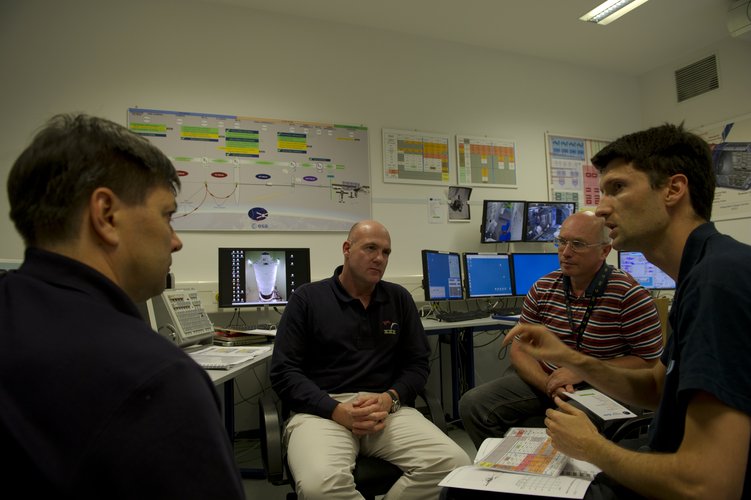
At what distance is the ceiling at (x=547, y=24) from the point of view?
3.53 m

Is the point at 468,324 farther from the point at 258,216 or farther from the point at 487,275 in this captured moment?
the point at 258,216

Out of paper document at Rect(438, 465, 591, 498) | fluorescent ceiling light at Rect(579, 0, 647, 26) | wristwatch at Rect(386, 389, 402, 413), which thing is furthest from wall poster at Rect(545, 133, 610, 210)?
paper document at Rect(438, 465, 591, 498)

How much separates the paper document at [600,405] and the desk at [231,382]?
3.94 ft

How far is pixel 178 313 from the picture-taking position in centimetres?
222

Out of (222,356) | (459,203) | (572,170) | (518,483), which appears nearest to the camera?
(518,483)

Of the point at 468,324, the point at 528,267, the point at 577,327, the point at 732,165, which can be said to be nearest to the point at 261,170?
the point at 468,324

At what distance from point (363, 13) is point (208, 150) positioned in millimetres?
1622

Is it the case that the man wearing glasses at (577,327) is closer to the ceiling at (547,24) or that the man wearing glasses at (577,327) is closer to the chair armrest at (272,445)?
the chair armrest at (272,445)

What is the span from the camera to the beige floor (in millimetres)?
2373

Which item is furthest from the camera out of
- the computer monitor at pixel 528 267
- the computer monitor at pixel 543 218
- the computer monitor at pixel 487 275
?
the computer monitor at pixel 543 218

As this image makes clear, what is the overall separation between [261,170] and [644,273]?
3.42 meters

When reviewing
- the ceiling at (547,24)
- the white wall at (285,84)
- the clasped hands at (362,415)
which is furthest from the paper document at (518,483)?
the ceiling at (547,24)

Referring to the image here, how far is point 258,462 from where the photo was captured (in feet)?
9.23

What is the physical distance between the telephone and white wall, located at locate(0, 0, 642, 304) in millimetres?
866
